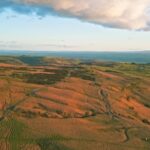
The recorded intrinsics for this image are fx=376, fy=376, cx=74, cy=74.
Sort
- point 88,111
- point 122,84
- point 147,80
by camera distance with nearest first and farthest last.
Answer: point 88,111, point 122,84, point 147,80

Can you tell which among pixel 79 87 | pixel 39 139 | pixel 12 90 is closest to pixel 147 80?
pixel 79 87

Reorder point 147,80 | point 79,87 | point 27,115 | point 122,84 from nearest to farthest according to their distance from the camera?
point 27,115 < point 79,87 < point 122,84 < point 147,80

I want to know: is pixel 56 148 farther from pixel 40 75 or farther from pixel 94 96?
pixel 40 75

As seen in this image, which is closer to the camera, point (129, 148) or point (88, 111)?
point (129, 148)

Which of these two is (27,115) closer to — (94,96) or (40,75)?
(94,96)

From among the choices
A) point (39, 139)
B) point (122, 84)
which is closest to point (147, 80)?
point (122, 84)

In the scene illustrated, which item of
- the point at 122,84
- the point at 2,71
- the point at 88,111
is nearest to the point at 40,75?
the point at 2,71

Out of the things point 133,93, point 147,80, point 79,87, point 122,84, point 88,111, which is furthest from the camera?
point 147,80

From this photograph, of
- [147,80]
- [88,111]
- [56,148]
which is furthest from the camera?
[147,80]

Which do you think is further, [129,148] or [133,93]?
[133,93]
